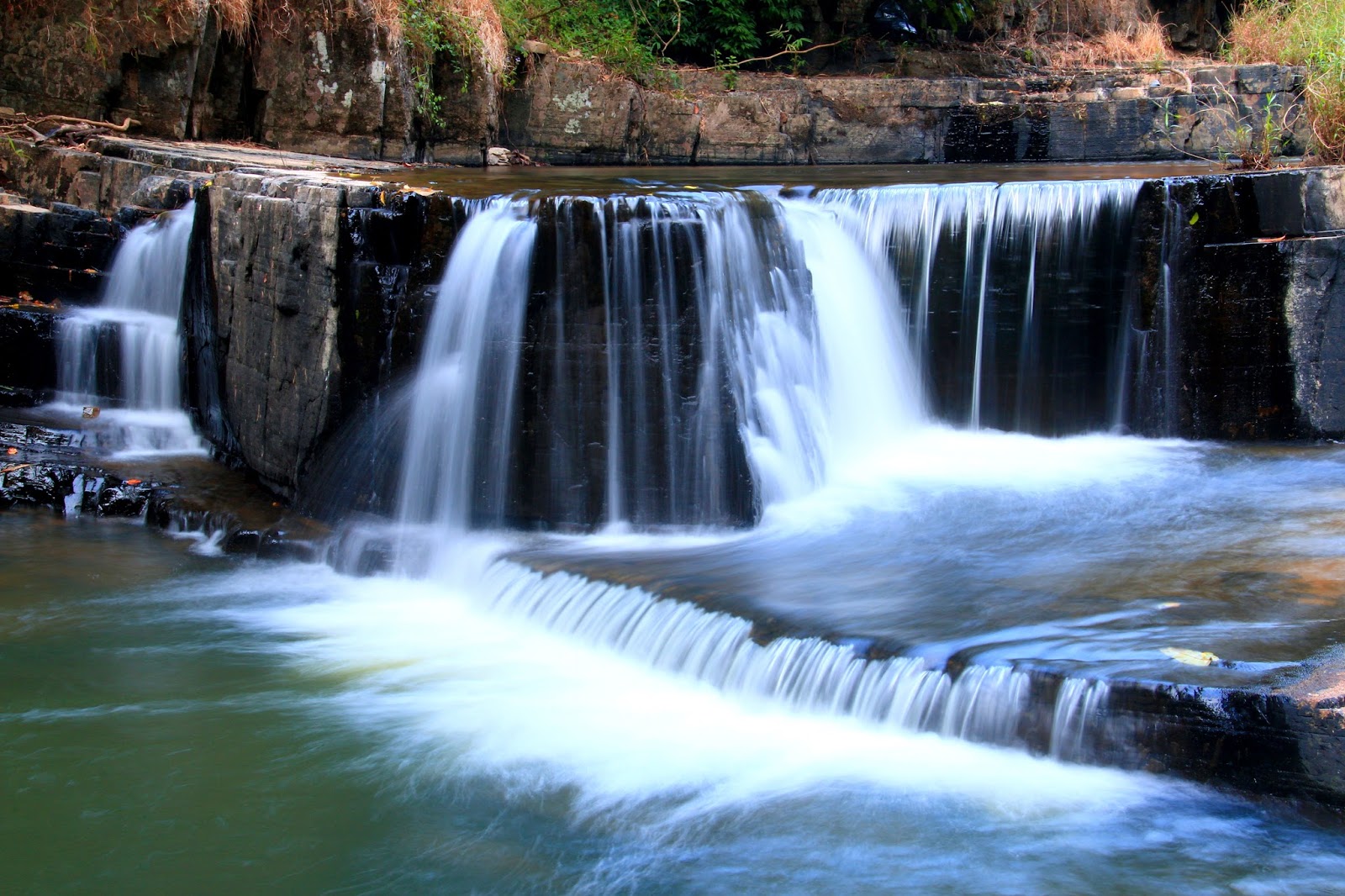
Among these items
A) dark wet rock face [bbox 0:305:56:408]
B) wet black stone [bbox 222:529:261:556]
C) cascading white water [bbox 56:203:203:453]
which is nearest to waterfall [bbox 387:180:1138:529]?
wet black stone [bbox 222:529:261:556]

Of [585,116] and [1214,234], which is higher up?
[585,116]

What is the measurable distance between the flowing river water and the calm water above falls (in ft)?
0.05

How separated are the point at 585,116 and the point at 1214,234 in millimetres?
6573

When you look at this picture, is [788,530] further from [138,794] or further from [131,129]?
[131,129]

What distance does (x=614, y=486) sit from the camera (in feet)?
22.0

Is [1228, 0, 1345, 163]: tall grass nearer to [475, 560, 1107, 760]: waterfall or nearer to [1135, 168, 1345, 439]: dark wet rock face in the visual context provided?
[1135, 168, 1345, 439]: dark wet rock face

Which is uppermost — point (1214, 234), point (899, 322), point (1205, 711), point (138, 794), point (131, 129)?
point (131, 129)

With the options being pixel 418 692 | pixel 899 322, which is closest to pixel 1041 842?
pixel 418 692

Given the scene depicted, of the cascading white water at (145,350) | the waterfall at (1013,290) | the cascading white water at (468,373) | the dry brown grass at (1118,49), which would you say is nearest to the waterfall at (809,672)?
the cascading white water at (468,373)

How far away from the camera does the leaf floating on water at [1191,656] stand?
4211mm

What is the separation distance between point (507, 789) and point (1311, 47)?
9.67m

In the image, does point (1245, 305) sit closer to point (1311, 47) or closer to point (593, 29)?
point (1311, 47)

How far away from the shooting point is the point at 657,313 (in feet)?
22.1

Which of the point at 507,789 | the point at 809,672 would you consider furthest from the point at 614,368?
the point at 507,789
